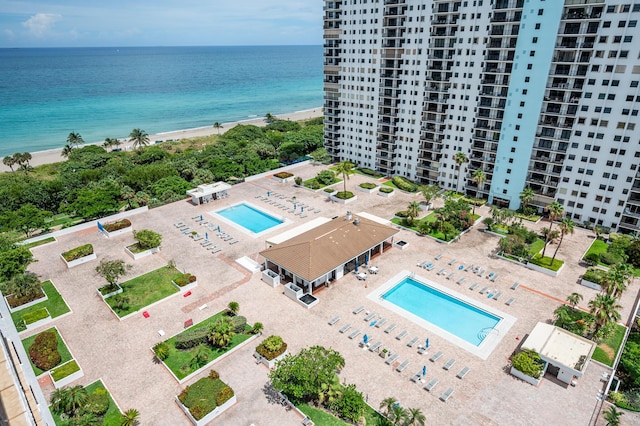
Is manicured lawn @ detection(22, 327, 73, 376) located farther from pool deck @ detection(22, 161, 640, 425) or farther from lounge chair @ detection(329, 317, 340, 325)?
lounge chair @ detection(329, 317, 340, 325)

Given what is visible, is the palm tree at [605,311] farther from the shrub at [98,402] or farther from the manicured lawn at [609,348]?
the shrub at [98,402]

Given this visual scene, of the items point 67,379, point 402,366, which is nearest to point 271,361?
point 402,366

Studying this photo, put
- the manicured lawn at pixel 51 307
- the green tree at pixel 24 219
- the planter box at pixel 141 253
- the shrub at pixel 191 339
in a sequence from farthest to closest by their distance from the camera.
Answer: the green tree at pixel 24 219, the planter box at pixel 141 253, the manicured lawn at pixel 51 307, the shrub at pixel 191 339

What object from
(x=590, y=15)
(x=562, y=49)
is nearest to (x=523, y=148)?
(x=562, y=49)

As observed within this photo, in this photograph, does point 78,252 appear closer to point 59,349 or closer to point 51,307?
point 51,307

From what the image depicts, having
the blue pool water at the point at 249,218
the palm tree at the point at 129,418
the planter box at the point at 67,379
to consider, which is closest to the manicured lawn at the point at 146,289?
the planter box at the point at 67,379

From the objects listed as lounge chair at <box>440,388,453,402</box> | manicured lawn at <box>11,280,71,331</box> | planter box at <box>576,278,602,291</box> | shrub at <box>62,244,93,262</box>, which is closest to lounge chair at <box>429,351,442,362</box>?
lounge chair at <box>440,388,453,402</box>
